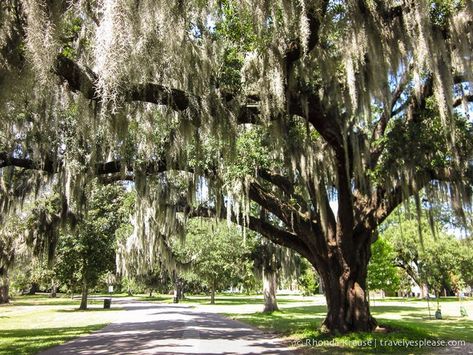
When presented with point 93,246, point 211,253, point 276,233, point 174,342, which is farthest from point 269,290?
point 174,342

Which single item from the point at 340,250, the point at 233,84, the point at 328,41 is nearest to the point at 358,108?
the point at 328,41

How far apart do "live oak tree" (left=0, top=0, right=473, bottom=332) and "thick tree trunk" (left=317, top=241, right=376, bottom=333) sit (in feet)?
0.12

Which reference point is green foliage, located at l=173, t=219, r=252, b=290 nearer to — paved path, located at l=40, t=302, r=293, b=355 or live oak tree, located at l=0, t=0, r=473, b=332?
paved path, located at l=40, t=302, r=293, b=355

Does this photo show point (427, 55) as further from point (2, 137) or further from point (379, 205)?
point (2, 137)

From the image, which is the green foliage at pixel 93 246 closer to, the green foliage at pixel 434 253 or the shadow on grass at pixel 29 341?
the shadow on grass at pixel 29 341

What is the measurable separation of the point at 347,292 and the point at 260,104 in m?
5.65

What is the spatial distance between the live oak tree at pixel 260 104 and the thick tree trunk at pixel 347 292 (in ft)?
0.12

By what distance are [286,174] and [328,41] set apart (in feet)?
14.5

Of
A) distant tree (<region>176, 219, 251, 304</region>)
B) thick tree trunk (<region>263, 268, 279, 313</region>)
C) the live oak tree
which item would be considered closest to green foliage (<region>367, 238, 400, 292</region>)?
distant tree (<region>176, 219, 251, 304</region>)

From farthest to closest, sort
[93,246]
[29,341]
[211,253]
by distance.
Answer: [211,253]
[93,246]
[29,341]

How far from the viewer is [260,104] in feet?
25.5

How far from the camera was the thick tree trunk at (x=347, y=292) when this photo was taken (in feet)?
34.6

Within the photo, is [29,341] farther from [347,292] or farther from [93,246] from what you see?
[93,246]

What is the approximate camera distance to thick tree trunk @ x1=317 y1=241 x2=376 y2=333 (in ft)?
34.6
